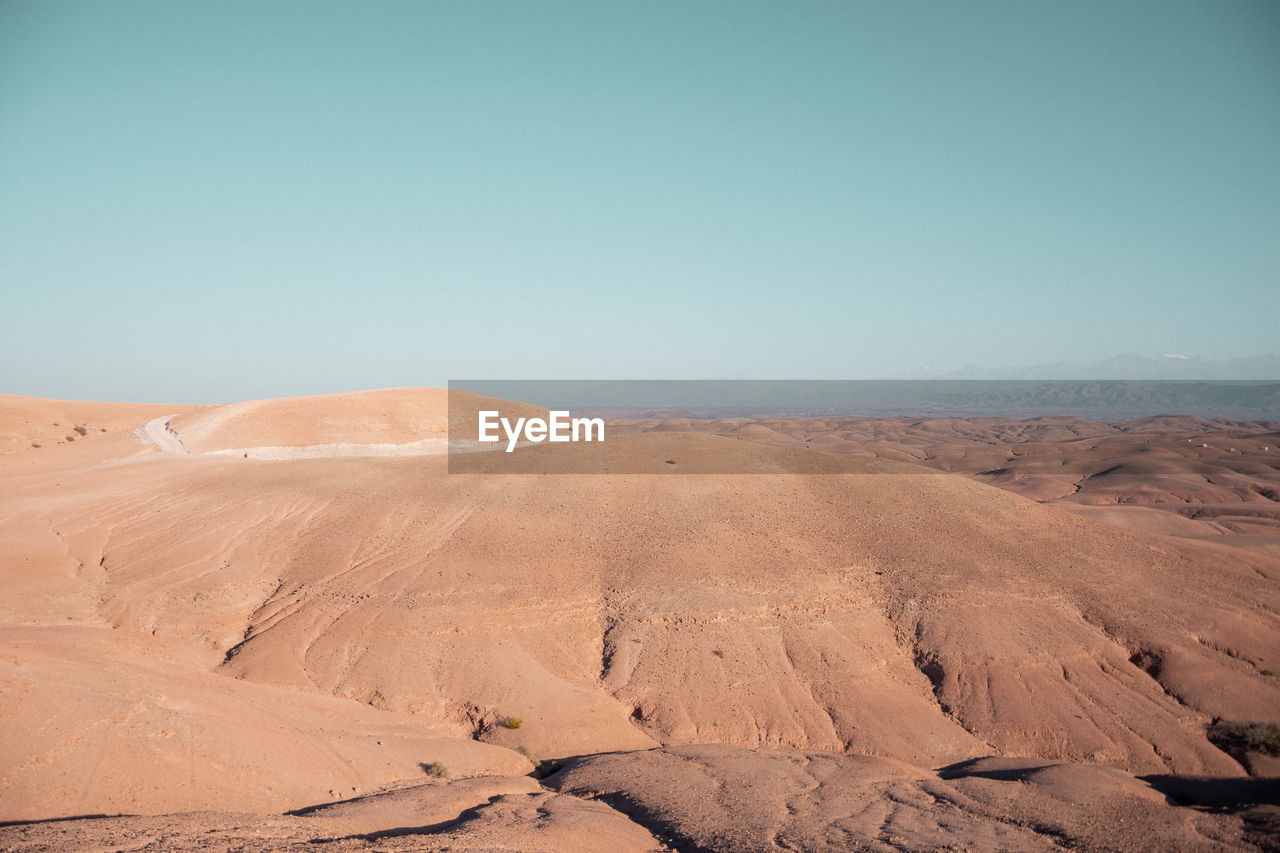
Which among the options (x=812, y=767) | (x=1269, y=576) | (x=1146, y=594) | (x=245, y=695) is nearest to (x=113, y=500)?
(x=245, y=695)

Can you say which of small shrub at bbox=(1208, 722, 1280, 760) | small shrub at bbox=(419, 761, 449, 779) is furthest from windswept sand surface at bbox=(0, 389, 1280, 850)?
small shrub at bbox=(1208, 722, 1280, 760)

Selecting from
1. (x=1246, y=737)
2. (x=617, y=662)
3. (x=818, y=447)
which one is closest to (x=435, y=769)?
(x=617, y=662)

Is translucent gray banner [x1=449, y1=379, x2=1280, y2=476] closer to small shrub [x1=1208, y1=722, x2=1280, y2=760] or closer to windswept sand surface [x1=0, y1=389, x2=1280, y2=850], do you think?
windswept sand surface [x1=0, y1=389, x2=1280, y2=850]

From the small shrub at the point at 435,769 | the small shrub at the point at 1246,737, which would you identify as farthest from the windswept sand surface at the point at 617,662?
the small shrub at the point at 1246,737

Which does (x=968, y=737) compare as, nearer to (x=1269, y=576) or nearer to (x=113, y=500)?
(x=1269, y=576)

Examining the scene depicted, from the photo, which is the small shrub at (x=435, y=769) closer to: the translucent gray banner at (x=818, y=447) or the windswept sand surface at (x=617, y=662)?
the windswept sand surface at (x=617, y=662)

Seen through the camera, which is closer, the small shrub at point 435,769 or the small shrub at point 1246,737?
the small shrub at point 435,769

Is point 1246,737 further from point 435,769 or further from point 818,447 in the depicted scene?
point 818,447
